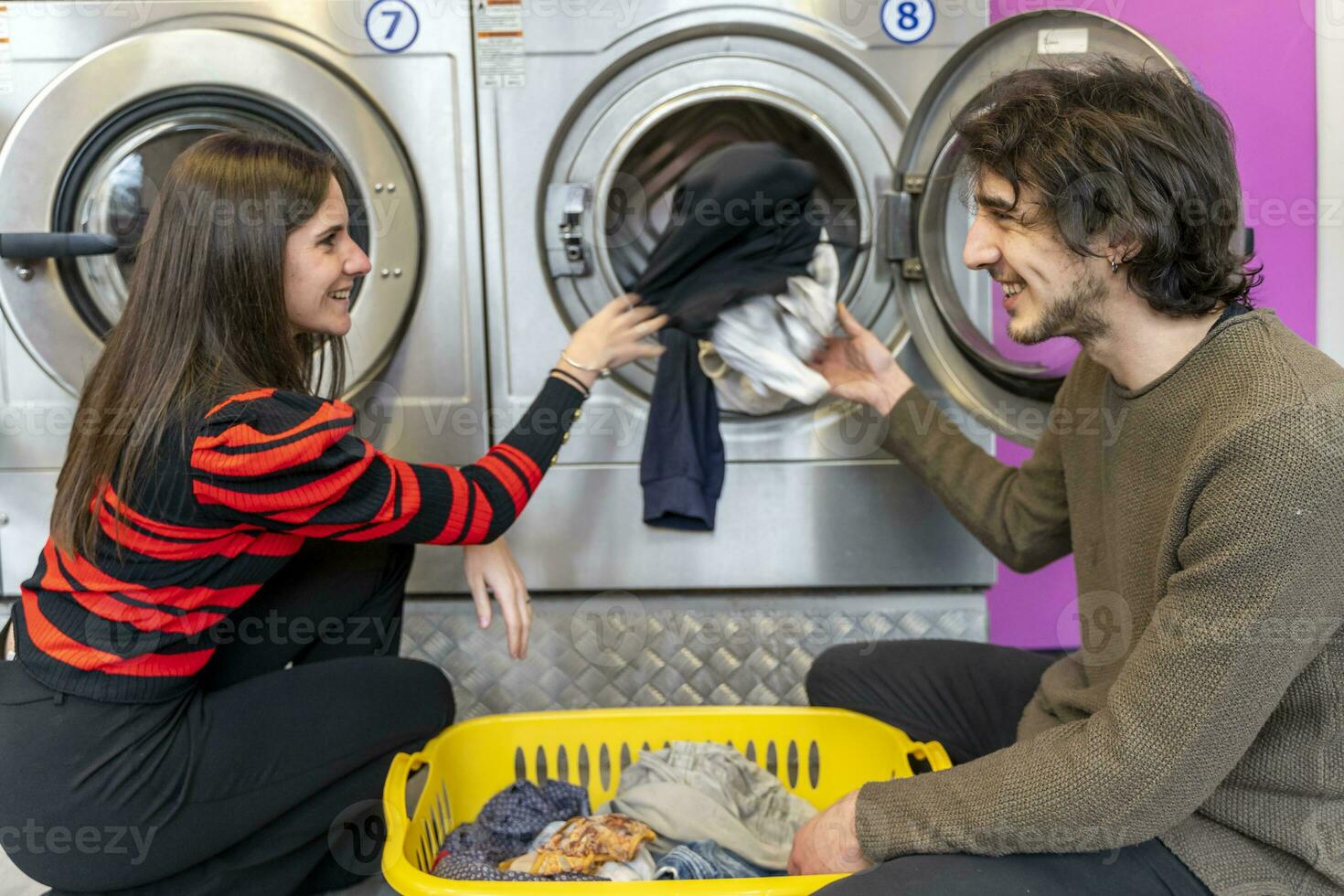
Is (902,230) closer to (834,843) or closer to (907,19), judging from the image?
(907,19)

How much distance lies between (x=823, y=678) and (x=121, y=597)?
91 centimetres

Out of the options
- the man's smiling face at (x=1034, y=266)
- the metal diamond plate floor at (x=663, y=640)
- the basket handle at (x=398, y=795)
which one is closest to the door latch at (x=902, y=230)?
the man's smiling face at (x=1034, y=266)

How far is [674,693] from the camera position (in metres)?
1.82

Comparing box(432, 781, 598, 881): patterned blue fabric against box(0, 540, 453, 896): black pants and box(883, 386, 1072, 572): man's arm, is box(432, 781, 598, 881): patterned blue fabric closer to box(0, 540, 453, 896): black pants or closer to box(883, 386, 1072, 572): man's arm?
box(0, 540, 453, 896): black pants

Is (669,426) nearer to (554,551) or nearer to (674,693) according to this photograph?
(554,551)

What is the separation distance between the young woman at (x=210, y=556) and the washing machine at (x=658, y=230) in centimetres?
44

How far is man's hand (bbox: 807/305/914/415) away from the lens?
149cm

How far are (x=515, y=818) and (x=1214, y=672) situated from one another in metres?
0.84

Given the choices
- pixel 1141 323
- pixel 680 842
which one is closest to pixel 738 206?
pixel 1141 323

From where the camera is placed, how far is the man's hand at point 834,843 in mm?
1006

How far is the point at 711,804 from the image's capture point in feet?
4.34

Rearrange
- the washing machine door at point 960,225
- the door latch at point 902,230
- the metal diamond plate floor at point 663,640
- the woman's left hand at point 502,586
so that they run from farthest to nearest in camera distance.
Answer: the metal diamond plate floor at point 663,640 → the door latch at point 902,230 → the woman's left hand at point 502,586 → the washing machine door at point 960,225

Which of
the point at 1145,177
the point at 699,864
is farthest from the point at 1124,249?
the point at 699,864

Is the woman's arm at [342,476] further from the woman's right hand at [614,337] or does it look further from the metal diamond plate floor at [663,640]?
the metal diamond plate floor at [663,640]
